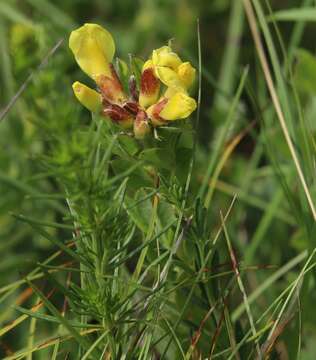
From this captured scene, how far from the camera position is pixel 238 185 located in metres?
2.00

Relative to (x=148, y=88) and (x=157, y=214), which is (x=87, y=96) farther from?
(x=157, y=214)

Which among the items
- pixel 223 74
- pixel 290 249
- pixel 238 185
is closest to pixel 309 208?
pixel 290 249

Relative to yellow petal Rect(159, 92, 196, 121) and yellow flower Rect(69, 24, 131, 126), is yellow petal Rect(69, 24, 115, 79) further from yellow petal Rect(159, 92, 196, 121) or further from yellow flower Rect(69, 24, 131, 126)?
yellow petal Rect(159, 92, 196, 121)

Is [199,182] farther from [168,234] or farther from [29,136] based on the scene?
[168,234]

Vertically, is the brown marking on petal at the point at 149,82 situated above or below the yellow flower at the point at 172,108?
above

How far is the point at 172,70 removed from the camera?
39.0 inches

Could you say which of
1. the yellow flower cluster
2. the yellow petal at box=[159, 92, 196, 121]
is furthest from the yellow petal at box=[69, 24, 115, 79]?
the yellow petal at box=[159, 92, 196, 121]

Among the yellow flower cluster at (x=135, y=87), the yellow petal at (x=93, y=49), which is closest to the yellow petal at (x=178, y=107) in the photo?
the yellow flower cluster at (x=135, y=87)

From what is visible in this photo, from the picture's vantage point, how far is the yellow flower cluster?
0.99 meters

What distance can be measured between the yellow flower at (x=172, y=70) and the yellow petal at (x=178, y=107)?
2 centimetres

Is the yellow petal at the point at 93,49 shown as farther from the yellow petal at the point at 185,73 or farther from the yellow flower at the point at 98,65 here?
the yellow petal at the point at 185,73

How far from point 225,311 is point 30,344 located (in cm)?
27

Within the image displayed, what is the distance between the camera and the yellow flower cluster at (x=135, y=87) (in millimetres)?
989

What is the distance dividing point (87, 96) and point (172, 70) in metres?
0.11
